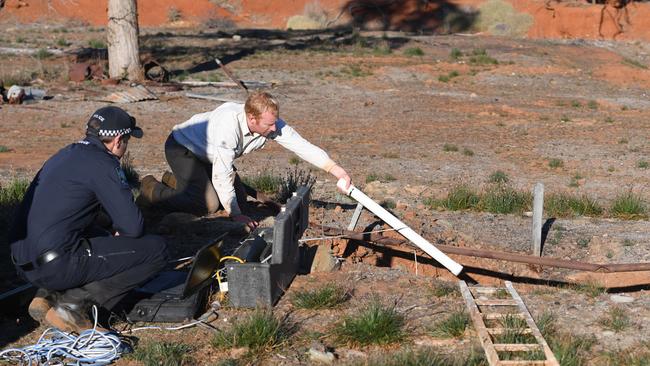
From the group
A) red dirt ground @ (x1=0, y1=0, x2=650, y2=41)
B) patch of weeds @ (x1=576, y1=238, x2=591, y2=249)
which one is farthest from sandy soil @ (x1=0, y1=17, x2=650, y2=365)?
red dirt ground @ (x1=0, y1=0, x2=650, y2=41)

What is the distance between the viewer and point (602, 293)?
6.89 meters

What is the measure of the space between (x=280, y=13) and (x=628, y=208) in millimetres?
35527

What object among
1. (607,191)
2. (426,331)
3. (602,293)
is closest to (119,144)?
(426,331)

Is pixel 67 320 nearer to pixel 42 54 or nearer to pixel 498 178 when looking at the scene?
pixel 498 178

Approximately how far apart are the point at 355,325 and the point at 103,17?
38366 millimetres

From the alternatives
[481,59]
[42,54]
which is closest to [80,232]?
[42,54]

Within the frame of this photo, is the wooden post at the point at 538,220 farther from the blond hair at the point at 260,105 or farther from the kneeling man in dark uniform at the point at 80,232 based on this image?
the kneeling man in dark uniform at the point at 80,232

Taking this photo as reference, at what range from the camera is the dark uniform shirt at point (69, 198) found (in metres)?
5.73

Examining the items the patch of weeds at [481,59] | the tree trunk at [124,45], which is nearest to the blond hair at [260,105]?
the tree trunk at [124,45]

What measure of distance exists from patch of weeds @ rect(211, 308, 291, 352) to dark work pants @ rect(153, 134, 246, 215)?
307 cm

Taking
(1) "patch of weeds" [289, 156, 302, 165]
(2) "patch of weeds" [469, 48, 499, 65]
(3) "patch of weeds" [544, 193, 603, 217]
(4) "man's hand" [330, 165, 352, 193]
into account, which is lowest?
(1) "patch of weeds" [289, 156, 302, 165]

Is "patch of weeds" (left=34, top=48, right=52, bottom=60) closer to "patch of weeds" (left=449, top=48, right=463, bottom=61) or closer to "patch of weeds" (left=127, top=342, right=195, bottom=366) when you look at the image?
"patch of weeds" (left=449, top=48, right=463, bottom=61)

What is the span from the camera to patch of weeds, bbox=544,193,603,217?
9781mm

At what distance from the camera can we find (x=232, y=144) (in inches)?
302
